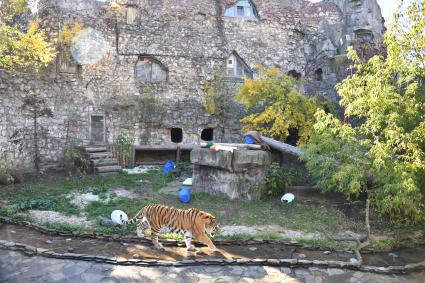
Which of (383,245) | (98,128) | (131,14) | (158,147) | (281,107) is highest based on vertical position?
(131,14)

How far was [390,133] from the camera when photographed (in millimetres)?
7426

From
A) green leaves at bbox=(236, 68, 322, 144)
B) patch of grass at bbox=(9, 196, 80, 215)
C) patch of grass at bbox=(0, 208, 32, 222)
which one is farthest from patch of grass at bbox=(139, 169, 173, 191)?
A: patch of grass at bbox=(0, 208, 32, 222)

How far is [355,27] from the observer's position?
17672 millimetres

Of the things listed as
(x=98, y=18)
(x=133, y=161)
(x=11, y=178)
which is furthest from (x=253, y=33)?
(x=11, y=178)

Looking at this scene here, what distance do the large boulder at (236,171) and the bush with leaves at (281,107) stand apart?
3014 mm

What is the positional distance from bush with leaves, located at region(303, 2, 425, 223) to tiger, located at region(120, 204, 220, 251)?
3.21m

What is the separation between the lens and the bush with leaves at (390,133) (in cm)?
754

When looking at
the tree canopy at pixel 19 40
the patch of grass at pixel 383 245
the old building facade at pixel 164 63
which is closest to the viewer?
the patch of grass at pixel 383 245

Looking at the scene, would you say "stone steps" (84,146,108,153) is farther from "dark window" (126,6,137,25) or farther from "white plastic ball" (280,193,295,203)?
"white plastic ball" (280,193,295,203)

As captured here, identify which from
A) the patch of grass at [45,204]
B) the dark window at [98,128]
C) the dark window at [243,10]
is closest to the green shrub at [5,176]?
the patch of grass at [45,204]

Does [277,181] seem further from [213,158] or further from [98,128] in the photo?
[98,128]

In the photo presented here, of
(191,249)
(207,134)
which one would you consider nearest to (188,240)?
(191,249)

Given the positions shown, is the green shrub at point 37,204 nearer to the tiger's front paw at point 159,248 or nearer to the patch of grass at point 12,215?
the patch of grass at point 12,215

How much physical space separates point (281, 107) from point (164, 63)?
5675 millimetres
